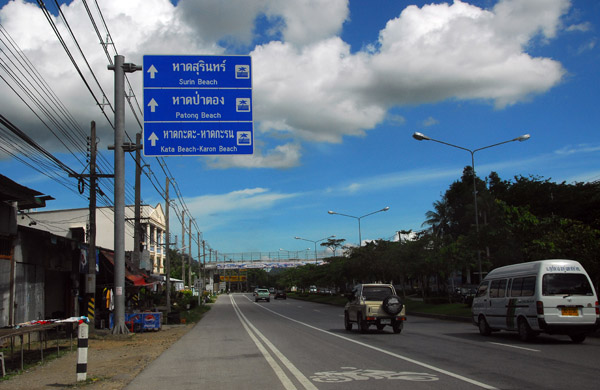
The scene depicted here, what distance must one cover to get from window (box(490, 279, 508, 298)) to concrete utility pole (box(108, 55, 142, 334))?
42.1 feet

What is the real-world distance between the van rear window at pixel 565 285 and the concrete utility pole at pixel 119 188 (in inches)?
549

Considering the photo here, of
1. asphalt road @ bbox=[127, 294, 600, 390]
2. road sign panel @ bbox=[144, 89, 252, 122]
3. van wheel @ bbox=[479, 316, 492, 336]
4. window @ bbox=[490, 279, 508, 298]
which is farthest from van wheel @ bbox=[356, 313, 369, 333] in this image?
road sign panel @ bbox=[144, 89, 252, 122]

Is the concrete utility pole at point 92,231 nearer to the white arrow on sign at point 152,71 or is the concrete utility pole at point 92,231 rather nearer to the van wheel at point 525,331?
the white arrow on sign at point 152,71

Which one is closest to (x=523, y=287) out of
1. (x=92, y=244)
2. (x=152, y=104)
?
(x=152, y=104)

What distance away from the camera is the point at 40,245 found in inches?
845

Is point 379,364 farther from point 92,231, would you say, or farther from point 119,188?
point 92,231

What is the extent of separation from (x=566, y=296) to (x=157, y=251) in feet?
252

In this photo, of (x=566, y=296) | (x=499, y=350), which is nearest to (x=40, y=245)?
(x=499, y=350)

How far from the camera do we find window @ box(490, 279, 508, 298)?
1823 centimetres

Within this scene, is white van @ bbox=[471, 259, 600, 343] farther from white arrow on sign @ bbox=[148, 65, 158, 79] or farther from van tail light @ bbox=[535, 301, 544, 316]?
white arrow on sign @ bbox=[148, 65, 158, 79]

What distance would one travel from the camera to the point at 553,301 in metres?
15.7

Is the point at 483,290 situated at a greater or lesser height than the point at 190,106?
lesser

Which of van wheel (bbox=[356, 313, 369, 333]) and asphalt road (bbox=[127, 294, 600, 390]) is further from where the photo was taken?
van wheel (bbox=[356, 313, 369, 333])

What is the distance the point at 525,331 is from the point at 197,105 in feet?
37.8
